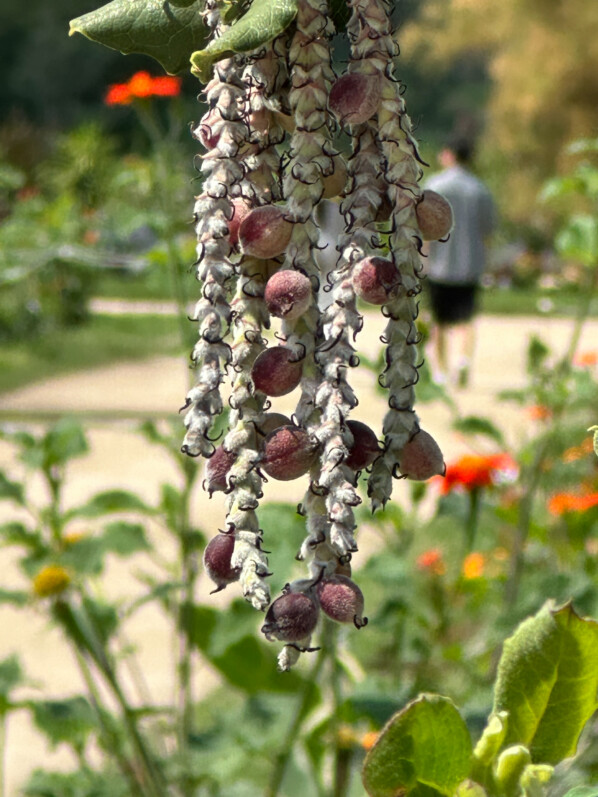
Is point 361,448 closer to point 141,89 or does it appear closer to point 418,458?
point 418,458

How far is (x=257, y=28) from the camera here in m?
0.47

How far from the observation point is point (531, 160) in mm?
13844

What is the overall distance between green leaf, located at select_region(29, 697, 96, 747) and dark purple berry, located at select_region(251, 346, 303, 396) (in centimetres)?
122

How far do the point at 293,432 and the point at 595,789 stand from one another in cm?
27

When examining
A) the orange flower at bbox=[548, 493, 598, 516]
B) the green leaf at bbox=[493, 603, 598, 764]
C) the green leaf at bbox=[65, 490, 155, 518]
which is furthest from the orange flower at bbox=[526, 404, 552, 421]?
the green leaf at bbox=[493, 603, 598, 764]

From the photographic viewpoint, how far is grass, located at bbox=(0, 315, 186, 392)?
741 centimetres

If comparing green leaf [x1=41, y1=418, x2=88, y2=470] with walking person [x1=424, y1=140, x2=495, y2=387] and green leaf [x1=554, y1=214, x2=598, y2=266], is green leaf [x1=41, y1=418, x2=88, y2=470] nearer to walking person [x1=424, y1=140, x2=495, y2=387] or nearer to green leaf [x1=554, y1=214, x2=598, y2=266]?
green leaf [x1=554, y1=214, x2=598, y2=266]

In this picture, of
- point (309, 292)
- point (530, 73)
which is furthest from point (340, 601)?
point (530, 73)

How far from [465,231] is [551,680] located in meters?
6.27

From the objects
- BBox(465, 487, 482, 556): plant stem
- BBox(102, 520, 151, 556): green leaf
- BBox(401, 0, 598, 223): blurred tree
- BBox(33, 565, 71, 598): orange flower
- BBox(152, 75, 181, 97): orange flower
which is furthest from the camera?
BBox(401, 0, 598, 223): blurred tree

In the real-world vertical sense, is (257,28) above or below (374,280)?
above

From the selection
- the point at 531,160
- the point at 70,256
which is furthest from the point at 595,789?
the point at 531,160

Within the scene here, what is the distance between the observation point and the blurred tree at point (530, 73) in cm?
1261

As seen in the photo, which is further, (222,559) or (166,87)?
(166,87)
